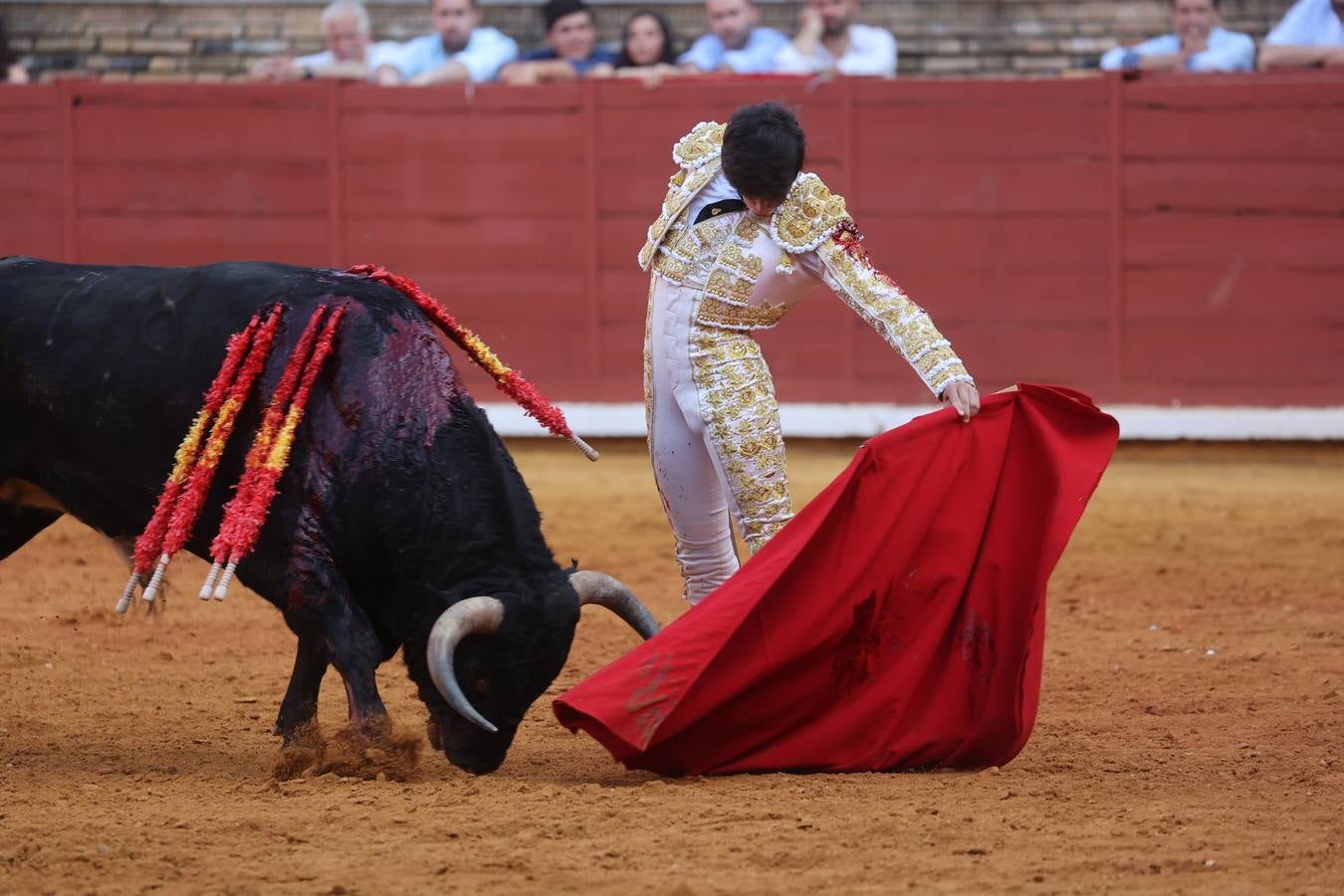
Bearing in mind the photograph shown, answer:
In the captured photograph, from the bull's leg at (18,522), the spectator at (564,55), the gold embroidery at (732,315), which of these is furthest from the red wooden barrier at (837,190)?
the gold embroidery at (732,315)

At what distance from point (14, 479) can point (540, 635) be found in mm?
1251

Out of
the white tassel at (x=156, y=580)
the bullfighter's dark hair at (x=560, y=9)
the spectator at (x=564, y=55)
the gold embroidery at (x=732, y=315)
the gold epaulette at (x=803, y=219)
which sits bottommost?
the white tassel at (x=156, y=580)

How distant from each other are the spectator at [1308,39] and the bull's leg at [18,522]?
5673 mm

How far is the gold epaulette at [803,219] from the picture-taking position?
11.6 feet

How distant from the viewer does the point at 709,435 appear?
A: 3650 millimetres

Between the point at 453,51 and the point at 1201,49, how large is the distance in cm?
328

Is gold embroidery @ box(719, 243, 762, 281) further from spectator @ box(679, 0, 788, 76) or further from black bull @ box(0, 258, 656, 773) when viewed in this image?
spectator @ box(679, 0, 788, 76)

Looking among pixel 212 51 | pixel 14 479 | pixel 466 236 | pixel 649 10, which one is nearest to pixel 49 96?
pixel 212 51

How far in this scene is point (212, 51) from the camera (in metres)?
9.41

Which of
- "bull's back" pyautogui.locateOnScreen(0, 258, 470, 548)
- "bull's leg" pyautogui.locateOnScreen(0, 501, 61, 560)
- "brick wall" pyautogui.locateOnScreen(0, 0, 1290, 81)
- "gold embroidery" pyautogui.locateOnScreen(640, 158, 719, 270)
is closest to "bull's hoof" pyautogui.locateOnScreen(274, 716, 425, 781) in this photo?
"bull's back" pyautogui.locateOnScreen(0, 258, 470, 548)

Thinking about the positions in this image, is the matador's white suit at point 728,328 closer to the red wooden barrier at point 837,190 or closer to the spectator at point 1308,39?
the red wooden barrier at point 837,190

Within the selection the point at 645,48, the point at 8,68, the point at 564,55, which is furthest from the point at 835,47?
the point at 8,68

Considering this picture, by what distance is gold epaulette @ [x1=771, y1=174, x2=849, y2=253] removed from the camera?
353 centimetres

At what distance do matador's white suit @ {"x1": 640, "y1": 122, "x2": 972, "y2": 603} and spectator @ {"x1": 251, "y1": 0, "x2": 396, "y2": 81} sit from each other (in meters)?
5.05
